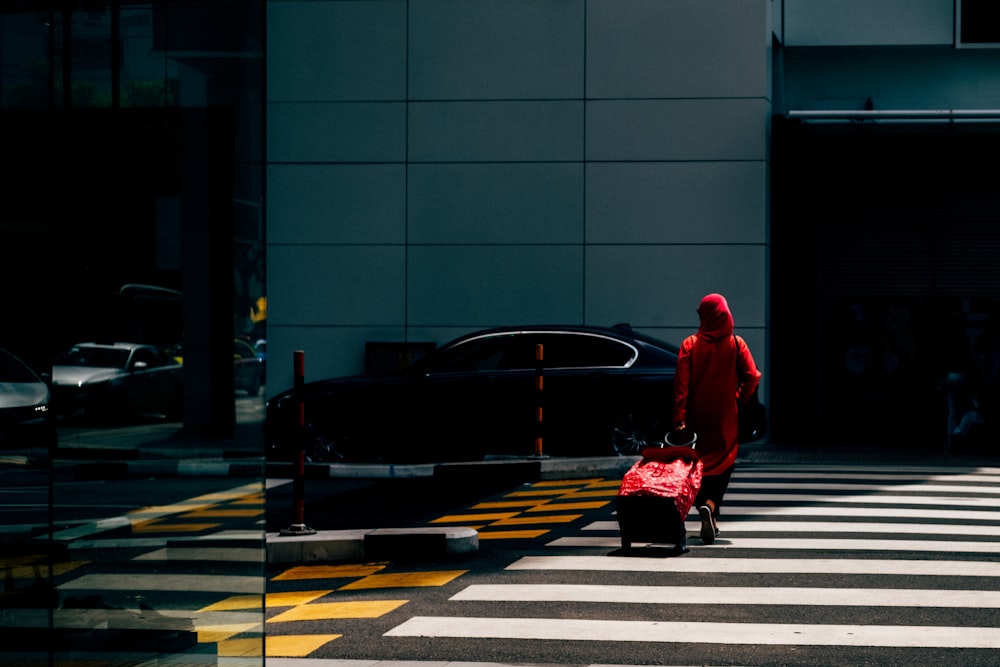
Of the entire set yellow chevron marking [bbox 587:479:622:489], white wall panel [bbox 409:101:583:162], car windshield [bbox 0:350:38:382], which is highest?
white wall panel [bbox 409:101:583:162]

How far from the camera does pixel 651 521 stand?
988 cm

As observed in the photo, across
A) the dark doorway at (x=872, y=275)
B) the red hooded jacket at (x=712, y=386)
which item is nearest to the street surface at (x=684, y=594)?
the red hooded jacket at (x=712, y=386)

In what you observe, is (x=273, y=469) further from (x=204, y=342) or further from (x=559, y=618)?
(x=204, y=342)

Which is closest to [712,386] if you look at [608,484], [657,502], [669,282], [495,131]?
[657,502]

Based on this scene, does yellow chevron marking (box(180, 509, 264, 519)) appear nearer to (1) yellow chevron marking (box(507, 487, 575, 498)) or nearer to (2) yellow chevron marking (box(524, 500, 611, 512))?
(2) yellow chevron marking (box(524, 500, 611, 512))

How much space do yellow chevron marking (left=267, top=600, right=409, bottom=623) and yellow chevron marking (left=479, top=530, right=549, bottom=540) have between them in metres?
2.61

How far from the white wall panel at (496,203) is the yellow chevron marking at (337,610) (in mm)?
12073

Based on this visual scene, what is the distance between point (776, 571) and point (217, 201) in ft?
17.0

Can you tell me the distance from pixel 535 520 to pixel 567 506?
0.91 m

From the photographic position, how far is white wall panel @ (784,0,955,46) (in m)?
20.0

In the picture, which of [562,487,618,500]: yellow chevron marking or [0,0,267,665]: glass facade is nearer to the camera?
[0,0,267,665]: glass facade

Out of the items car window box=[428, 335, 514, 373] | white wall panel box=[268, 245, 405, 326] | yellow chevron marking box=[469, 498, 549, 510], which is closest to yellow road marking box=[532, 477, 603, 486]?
yellow chevron marking box=[469, 498, 549, 510]

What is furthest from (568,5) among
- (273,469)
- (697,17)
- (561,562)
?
(561,562)

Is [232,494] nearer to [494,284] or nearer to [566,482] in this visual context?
[566,482]
